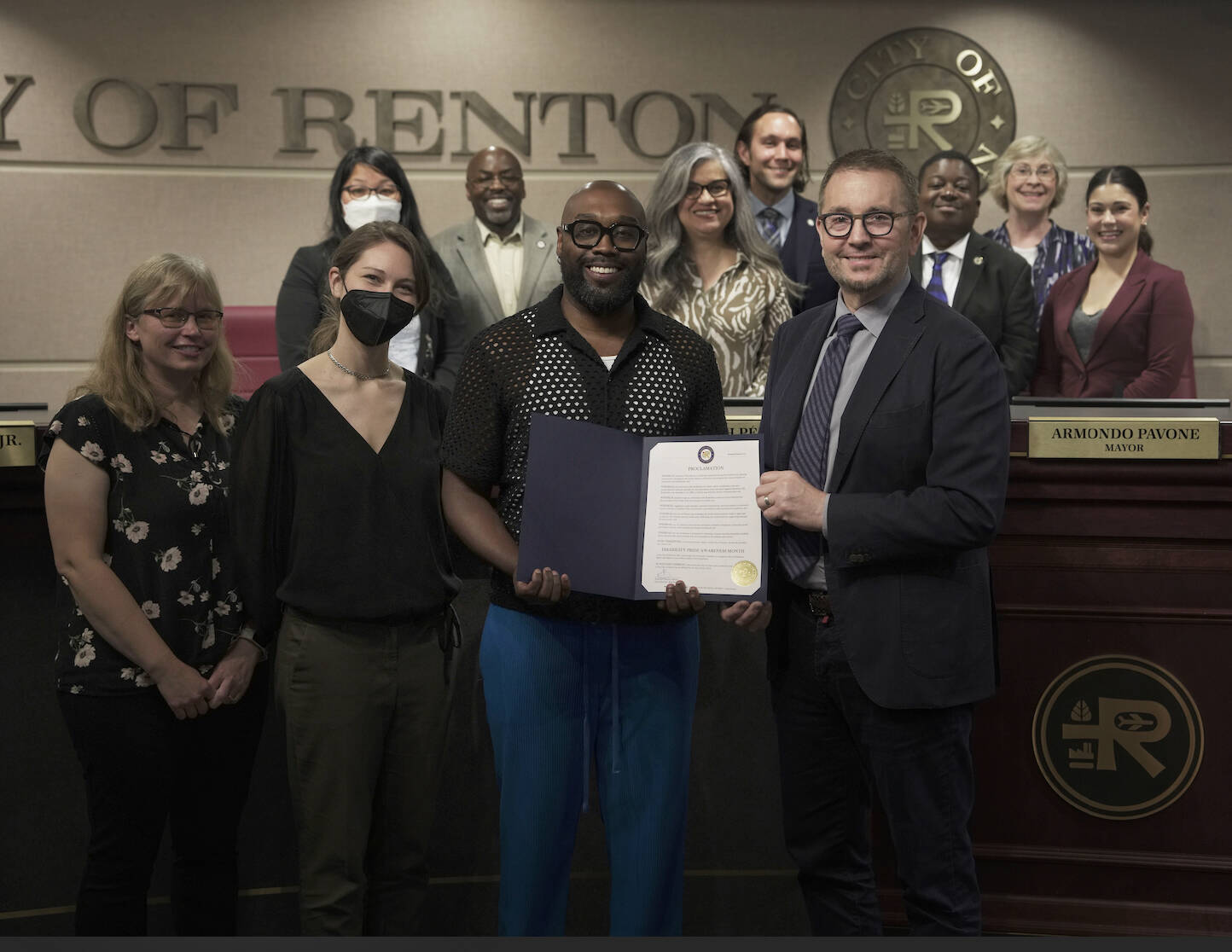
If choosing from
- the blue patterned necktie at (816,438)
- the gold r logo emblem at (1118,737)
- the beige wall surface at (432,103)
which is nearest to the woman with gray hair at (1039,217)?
the beige wall surface at (432,103)

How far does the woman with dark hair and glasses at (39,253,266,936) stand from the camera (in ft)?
6.46

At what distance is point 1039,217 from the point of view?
4.30m

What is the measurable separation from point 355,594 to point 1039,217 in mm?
3365

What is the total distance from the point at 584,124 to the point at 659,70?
1.50 ft

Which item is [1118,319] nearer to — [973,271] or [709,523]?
[973,271]

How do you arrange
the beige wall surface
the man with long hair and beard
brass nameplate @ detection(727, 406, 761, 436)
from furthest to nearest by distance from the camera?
the beige wall surface
brass nameplate @ detection(727, 406, 761, 436)
the man with long hair and beard

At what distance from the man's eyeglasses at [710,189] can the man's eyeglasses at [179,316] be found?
143 centimetres

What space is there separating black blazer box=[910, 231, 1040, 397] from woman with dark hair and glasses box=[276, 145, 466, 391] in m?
1.51

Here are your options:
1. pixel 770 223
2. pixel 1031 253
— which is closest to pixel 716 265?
pixel 770 223

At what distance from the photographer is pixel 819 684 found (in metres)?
1.90

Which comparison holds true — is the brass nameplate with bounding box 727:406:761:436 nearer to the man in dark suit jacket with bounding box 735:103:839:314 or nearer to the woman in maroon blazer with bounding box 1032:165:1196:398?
the man in dark suit jacket with bounding box 735:103:839:314

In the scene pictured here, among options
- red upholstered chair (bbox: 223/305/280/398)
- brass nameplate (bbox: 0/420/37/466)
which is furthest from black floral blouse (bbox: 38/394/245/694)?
red upholstered chair (bbox: 223/305/280/398)

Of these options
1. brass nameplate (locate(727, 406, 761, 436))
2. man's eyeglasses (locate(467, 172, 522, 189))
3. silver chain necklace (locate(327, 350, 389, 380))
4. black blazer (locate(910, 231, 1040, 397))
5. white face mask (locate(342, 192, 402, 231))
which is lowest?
brass nameplate (locate(727, 406, 761, 436))

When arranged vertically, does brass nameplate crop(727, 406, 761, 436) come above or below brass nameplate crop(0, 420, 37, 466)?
above
